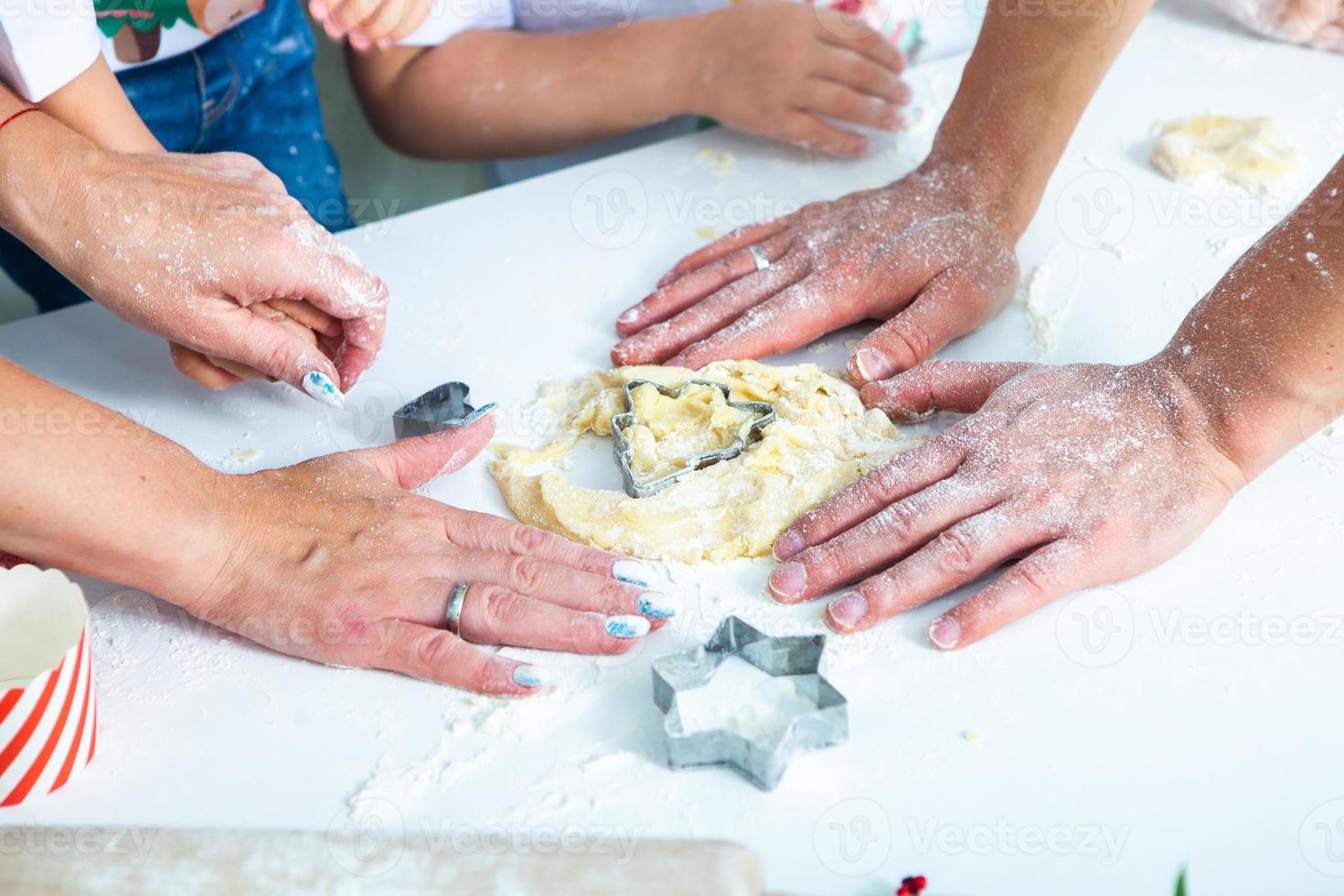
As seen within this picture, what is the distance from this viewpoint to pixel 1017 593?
113cm

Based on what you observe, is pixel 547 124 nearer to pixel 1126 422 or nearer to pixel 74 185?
pixel 74 185

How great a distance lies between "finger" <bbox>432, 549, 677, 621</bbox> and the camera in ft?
3.82

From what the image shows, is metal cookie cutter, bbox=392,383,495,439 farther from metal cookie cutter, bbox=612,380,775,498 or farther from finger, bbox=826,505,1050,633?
finger, bbox=826,505,1050,633

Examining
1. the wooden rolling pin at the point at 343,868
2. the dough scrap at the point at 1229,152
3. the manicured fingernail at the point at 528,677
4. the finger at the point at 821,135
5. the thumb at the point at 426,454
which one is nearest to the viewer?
the wooden rolling pin at the point at 343,868

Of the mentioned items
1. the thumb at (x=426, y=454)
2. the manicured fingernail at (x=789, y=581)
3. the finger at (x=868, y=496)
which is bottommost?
the thumb at (x=426, y=454)

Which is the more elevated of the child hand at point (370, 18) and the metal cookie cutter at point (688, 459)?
the child hand at point (370, 18)

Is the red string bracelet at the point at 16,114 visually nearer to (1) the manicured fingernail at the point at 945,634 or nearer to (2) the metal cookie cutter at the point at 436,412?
(2) the metal cookie cutter at the point at 436,412

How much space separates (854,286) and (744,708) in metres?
0.65

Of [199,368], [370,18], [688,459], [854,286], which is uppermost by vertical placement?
[370,18]

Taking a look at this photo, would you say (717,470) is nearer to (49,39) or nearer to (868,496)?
(868,496)

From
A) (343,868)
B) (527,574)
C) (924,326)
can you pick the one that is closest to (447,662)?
(527,574)

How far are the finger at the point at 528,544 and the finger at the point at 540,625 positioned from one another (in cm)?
6

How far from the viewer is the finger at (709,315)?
150 cm

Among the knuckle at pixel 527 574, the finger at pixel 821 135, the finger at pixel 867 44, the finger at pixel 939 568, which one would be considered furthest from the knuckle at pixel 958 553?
the finger at pixel 867 44
